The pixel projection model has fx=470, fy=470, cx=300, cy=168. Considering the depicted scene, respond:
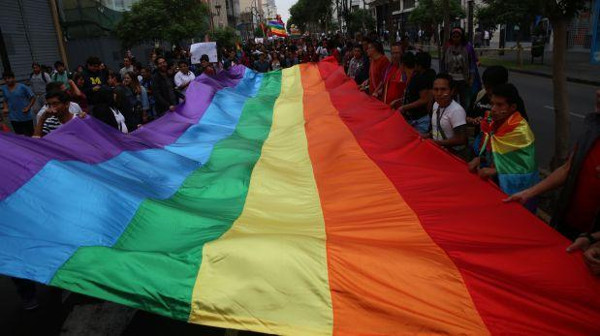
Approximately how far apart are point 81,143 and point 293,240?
2682 mm

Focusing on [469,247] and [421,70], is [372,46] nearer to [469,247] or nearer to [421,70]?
[421,70]

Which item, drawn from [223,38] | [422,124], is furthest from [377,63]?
[223,38]

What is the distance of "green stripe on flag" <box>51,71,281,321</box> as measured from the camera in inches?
95.3

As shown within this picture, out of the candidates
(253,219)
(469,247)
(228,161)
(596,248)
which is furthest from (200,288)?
(228,161)

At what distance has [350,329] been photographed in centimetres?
231

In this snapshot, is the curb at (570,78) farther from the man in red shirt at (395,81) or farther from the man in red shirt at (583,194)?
the man in red shirt at (583,194)

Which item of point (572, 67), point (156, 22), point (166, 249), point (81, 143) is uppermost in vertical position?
Result: point (156, 22)

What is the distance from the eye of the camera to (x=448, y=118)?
4.38 m

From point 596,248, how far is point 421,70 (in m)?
4.04

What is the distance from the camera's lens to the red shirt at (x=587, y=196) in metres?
2.70

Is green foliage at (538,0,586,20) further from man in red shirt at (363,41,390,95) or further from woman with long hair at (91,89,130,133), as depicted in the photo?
woman with long hair at (91,89,130,133)

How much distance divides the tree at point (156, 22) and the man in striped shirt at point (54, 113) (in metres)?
17.7

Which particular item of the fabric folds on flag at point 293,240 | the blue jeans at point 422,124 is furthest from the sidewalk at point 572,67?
the fabric folds on flag at point 293,240

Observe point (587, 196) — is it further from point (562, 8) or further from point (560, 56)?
point (562, 8)
